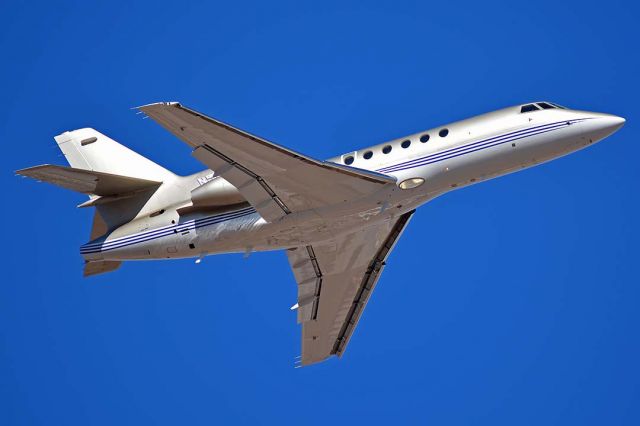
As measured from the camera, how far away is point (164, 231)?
30.5 meters

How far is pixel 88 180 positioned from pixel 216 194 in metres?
4.01

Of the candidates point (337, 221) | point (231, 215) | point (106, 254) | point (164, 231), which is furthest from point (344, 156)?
point (106, 254)

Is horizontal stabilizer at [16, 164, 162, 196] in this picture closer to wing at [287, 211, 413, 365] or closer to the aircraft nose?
wing at [287, 211, 413, 365]

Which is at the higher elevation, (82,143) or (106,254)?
(82,143)

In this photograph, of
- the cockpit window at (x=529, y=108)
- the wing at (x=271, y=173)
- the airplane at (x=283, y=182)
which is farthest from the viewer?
the cockpit window at (x=529, y=108)

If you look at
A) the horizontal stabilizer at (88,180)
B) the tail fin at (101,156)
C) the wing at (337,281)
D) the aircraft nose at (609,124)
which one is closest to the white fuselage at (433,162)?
the aircraft nose at (609,124)

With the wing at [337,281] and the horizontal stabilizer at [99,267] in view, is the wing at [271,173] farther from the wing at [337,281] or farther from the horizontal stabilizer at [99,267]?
the horizontal stabilizer at [99,267]

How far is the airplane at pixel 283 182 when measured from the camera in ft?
92.4

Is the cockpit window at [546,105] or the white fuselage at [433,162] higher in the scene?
the cockpit window at [546,105]

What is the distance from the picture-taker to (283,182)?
28703 millimetres

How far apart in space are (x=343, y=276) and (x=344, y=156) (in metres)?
6.51

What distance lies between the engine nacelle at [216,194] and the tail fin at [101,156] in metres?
2.35

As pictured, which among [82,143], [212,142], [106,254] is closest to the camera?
[212,142]

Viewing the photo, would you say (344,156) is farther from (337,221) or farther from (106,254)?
(106,254)
